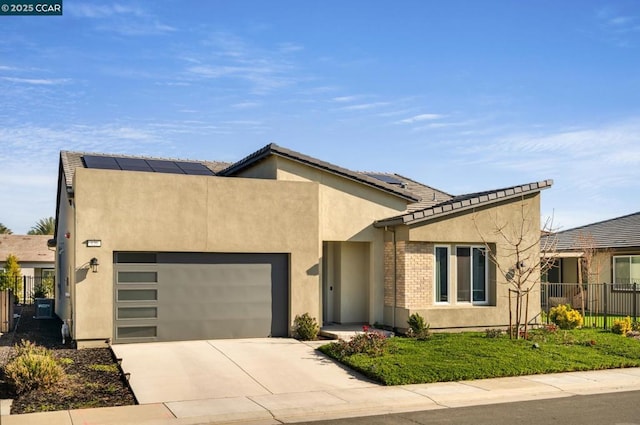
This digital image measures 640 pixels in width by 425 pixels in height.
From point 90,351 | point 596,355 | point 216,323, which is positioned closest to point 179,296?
point 216,323

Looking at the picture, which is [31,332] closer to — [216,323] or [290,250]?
[216,323]

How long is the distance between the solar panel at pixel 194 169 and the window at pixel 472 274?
26.6 feet

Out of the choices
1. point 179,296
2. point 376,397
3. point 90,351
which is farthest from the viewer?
point 179,296

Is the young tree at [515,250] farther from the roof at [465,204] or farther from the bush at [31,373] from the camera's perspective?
the bush at [31,373]

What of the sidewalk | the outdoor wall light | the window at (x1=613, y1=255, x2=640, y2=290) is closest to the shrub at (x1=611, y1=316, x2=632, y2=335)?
the sidewalk

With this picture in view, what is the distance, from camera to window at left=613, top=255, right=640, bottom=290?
96.2ft

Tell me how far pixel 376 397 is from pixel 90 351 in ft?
24.1

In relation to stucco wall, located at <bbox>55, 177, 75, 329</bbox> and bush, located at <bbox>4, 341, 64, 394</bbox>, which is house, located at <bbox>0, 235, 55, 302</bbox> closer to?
stucco wall, located at <bbox>55, 177, 75, 329</bbox>

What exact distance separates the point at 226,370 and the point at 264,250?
469cm

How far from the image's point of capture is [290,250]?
18.5m

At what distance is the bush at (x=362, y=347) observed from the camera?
50.7 ft

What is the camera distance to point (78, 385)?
12.5 meters

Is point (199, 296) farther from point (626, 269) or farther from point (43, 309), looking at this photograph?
point (626, 269)

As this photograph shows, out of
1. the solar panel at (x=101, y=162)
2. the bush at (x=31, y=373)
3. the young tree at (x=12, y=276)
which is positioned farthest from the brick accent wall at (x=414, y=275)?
the young tree at (x=12, y=276)
